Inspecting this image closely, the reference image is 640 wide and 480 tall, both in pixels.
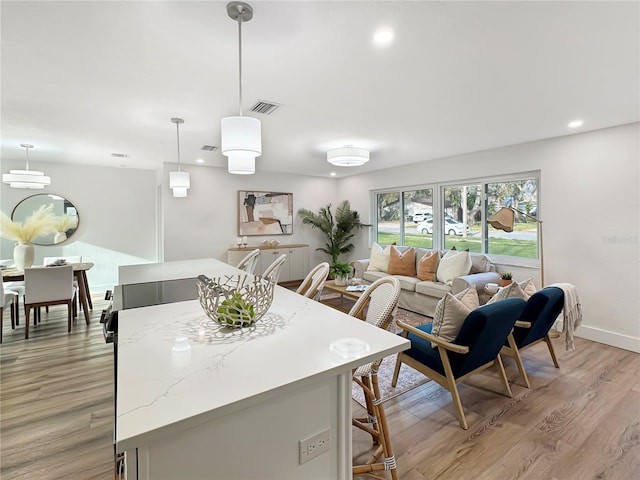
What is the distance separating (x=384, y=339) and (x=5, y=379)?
332 cm

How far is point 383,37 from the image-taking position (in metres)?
1.82

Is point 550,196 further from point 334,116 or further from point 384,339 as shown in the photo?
point 384,339

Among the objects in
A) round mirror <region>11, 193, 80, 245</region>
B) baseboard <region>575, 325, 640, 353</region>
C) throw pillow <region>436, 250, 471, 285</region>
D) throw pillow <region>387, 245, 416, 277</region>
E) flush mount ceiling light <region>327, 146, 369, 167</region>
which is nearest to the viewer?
baseboard <region>575, 325, 640, 353</region>

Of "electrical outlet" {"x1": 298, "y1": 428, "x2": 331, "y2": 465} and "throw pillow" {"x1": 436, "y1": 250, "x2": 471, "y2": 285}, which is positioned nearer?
"electrical outlet" {"x1": 298, "y1": 428, "x2": 331, "y2": 465}

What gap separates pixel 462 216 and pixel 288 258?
135 inches

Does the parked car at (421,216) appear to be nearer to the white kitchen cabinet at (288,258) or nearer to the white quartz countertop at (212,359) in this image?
the white kitchen cabinet at (288,258)

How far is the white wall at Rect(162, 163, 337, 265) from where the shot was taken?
18.2 ft

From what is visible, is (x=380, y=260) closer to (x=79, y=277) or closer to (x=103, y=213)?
(x=79, y=277)

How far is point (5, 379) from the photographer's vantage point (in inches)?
104

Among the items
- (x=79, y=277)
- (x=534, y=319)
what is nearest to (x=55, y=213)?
(x=79, y=277)

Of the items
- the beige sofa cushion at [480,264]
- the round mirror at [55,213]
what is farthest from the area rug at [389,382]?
the round mirror at [55,213]

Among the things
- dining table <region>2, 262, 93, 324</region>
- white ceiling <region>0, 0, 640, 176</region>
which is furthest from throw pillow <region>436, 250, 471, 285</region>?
dining table <region>2, 262, 93, 324</region>

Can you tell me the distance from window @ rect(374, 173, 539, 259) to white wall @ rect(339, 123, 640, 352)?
1.00 feet

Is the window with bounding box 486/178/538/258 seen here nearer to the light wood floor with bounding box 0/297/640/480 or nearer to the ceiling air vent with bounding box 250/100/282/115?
the light wood floor with bounding box 0/297/640/480
